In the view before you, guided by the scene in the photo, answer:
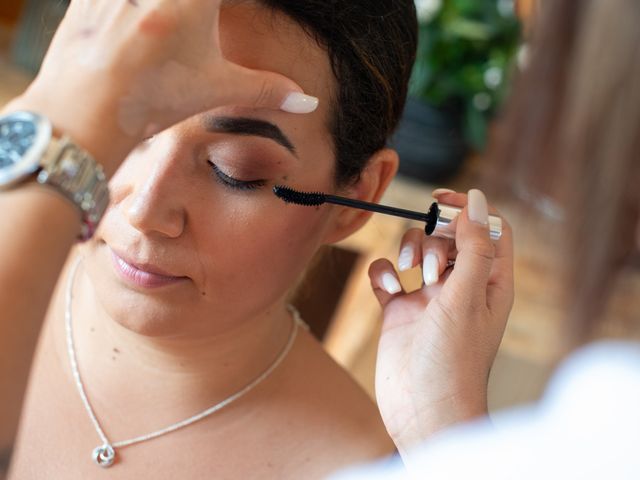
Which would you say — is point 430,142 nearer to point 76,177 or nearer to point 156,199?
point 156,199

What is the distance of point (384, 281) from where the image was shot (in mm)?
1033

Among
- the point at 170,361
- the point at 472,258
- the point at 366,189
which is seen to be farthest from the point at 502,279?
the point at 170,361

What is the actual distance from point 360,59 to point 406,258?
0.23 m

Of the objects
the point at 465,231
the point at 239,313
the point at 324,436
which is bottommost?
the point at 324,436

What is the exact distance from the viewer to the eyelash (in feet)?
3.02

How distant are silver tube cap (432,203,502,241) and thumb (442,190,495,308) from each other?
0.01 m

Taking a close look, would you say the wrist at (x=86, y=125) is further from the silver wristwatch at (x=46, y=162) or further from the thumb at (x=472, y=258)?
the thumb at (x=472, y=258)

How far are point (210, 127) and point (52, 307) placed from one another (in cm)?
48

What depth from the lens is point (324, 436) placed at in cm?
114

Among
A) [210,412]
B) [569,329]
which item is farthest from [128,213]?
[569,329]

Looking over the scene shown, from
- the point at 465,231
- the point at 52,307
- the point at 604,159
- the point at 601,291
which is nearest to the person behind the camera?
the point at 604,159

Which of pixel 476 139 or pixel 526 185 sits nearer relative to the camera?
pixel 526 185

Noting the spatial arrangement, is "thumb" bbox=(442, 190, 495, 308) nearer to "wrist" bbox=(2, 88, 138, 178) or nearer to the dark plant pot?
"wrist" bbox=(2, 88, 138, 178)

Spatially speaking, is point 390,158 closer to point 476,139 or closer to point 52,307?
point 52,307
